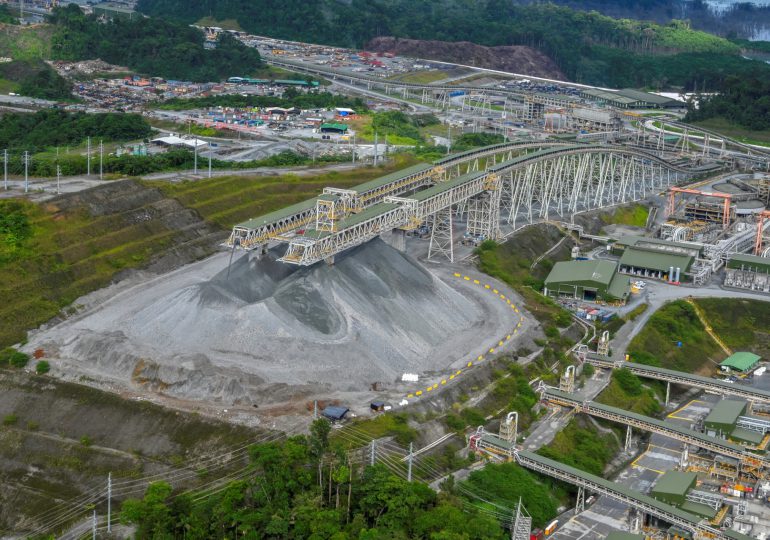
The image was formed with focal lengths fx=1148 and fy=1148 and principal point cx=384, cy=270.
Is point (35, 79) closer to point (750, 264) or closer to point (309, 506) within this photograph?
point (750, 264)

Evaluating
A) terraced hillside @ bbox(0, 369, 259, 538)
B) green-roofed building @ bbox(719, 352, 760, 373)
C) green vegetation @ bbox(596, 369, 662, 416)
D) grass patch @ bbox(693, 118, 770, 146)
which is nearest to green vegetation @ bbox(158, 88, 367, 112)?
grass patch @ bbox(693, 118, 770, 146)

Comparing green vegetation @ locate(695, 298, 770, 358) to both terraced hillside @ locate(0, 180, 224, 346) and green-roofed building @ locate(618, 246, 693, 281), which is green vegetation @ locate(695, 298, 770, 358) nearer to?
green-roofed building @ locate(618, 246, 693, 281)

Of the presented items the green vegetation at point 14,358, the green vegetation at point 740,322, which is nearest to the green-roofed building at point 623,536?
the green vegetation at point 14,358

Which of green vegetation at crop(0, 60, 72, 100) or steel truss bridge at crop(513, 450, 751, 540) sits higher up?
green vegetation at crop(0, 60, 72, 100)

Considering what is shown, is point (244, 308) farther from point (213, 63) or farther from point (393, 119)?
point (213, 63)

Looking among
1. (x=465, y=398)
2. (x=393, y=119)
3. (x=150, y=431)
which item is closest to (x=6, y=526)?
(x=150, y=431)
